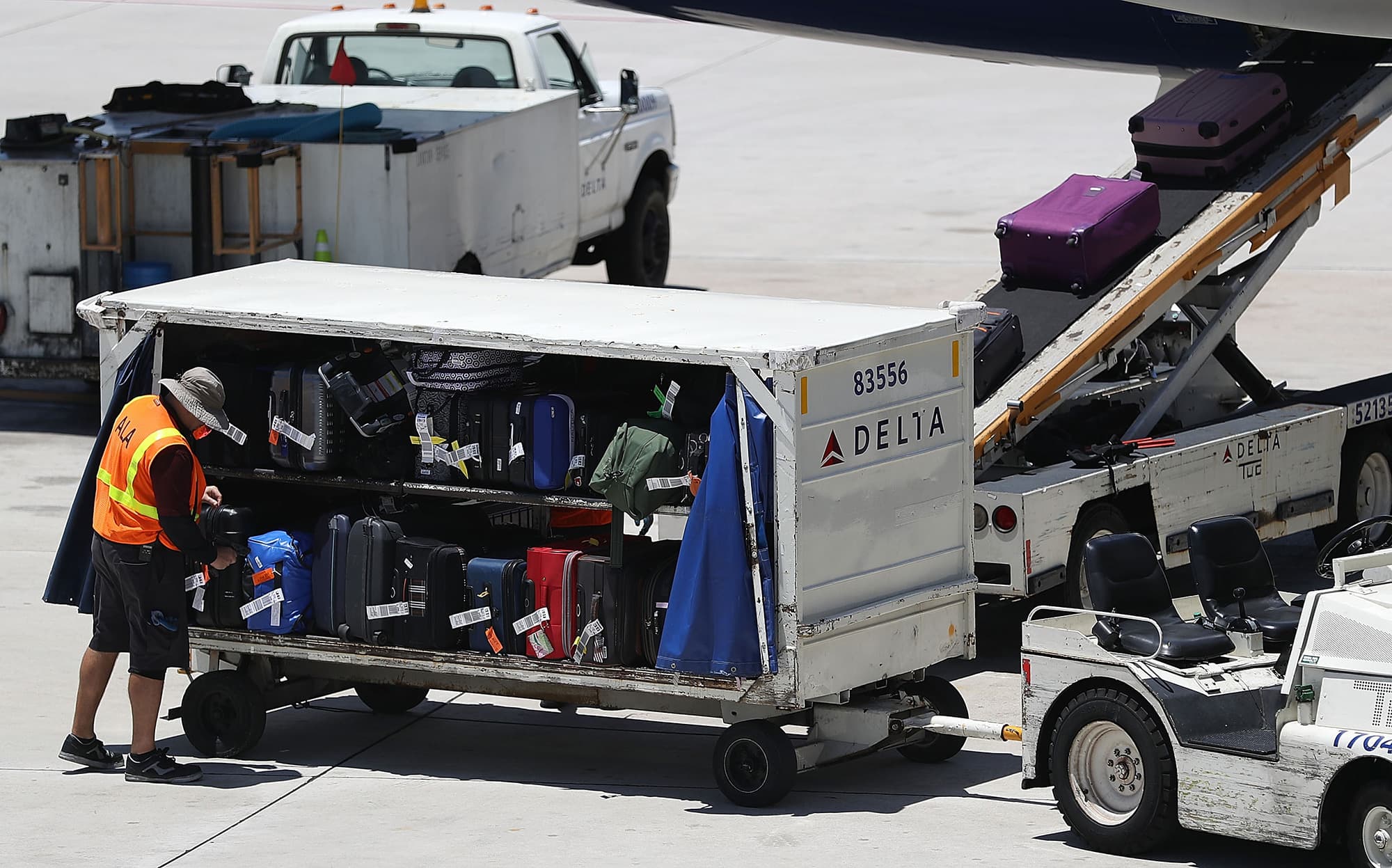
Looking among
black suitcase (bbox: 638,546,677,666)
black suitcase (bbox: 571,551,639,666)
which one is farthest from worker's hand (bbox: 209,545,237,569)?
black suitcase (bbox: 638,546,677,666)

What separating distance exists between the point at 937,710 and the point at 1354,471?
481cm

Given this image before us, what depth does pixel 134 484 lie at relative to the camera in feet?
32.4

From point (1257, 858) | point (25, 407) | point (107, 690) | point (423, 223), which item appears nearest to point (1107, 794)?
point (1257, 858)

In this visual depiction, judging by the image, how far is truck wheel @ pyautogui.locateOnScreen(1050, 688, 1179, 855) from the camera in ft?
28.7

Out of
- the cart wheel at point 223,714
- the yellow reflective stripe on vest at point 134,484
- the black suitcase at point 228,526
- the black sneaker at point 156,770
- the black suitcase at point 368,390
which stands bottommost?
the black sneaker at point 156,770

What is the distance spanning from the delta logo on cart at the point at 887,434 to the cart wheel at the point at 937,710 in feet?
3.79

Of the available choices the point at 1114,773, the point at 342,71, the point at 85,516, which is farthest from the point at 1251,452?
the point at 342,71

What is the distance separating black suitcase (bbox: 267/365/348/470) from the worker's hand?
71cm

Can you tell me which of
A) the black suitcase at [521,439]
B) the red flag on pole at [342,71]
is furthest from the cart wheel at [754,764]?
the red flag on pole at [342,71]

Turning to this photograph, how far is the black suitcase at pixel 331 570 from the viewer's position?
10.4m

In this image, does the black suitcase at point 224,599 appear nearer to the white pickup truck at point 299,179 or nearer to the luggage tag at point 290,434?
the luggage tag at point 290,434

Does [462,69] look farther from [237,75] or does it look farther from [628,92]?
[237,75]

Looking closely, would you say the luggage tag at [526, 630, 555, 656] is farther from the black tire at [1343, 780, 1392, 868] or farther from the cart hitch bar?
the black tire at [1343, 780, 1392, 868]

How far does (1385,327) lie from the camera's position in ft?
68.9
